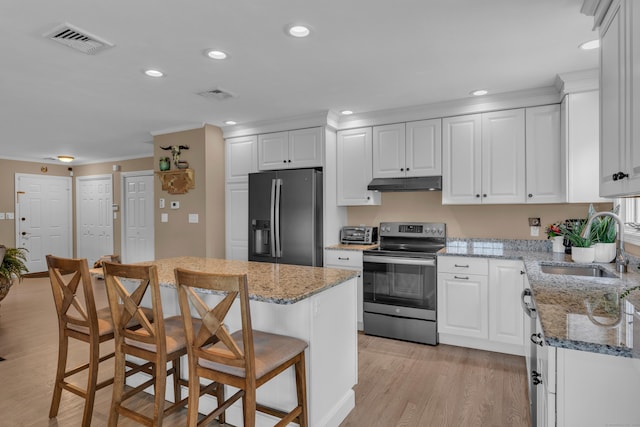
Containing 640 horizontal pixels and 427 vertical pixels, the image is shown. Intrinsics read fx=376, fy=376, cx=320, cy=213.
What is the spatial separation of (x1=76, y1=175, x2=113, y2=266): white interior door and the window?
7.92 metres

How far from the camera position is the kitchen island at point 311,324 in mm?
1966

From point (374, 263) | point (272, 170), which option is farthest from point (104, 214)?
point (374, 263)

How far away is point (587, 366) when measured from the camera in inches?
44.9

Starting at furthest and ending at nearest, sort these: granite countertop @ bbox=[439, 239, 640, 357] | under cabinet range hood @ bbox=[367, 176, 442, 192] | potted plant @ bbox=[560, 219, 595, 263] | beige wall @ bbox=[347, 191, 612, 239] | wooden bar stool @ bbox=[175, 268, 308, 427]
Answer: under cabinet range hood @ bbox=[367, 176, 442, 192] < beige wall @ bbox=[347, 191, 612, 239] < potted plant @ bbox=[560, 219, 595, 263] < wooden bar stool @ bbox=[175, 268, 308, 427] < granite countertop @ bbox=[439, 239, 640, 357]

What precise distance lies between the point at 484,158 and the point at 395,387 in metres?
2.23

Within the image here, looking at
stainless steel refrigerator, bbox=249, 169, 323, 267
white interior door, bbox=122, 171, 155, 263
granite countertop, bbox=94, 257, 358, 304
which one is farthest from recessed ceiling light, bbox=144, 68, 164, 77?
white interior door, bbox=122, 171, 155, 263

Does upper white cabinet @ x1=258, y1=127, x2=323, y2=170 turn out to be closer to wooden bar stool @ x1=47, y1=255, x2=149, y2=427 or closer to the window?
wooden bar stool @ x1=47, y1=255, x2=149, y2=427

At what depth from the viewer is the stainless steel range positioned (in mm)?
3523

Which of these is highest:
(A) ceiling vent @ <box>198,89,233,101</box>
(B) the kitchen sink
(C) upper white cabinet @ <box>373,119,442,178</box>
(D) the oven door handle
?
(A) ceiling vent @ <box>198,89,233,101</box>

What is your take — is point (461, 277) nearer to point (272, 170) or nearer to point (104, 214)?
point (272, 170)

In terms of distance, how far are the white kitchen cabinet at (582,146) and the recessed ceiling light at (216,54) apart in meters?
2.69

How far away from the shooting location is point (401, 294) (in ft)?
12.0

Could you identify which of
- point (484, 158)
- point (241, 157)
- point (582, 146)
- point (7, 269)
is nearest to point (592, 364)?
point (582, 146)

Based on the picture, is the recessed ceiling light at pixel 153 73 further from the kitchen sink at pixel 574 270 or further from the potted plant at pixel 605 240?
the potted plant at pixel 605 240
